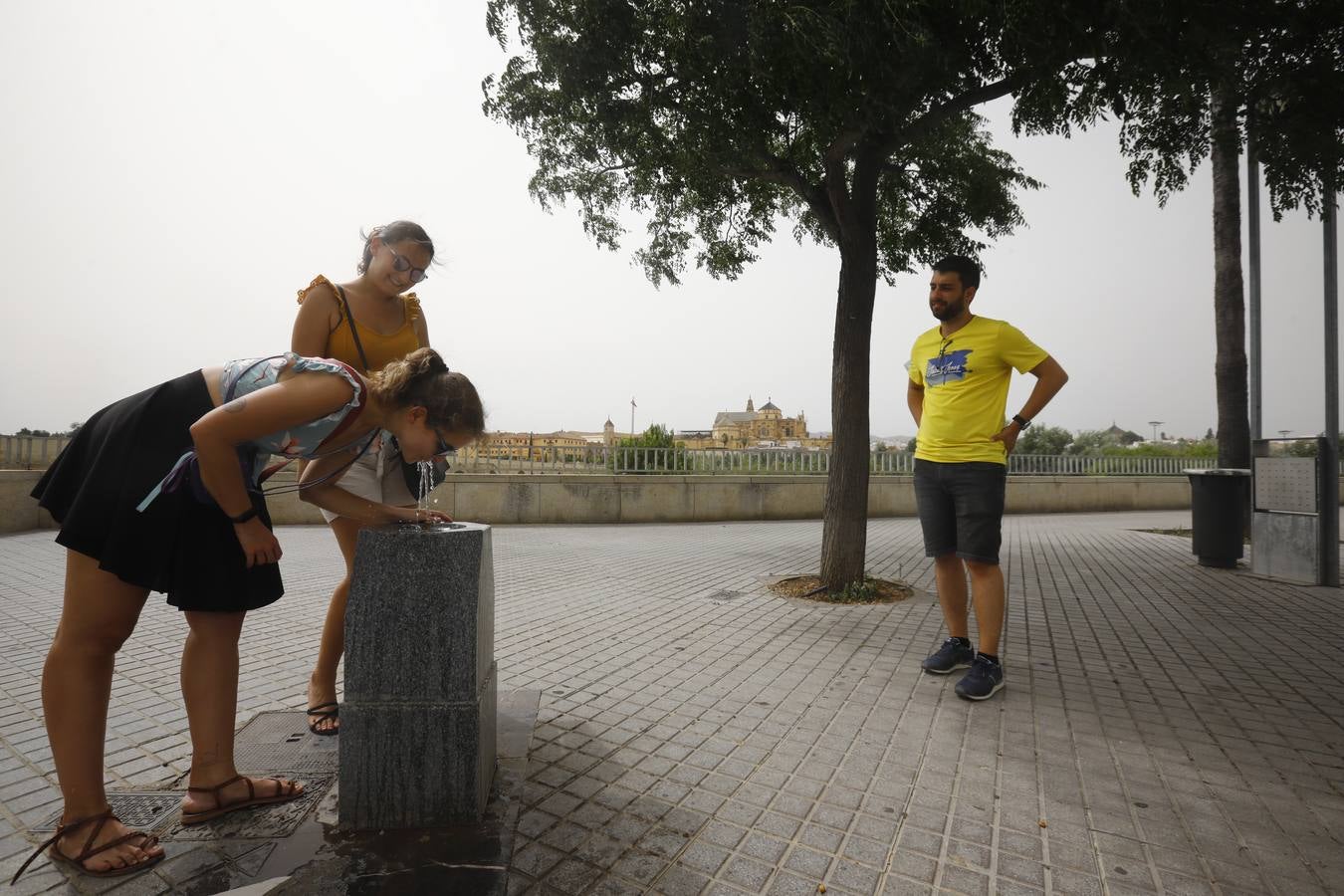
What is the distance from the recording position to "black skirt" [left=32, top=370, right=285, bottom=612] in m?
1.91

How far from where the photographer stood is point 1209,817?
2320 mm

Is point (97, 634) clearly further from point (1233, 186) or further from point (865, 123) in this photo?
point (1233, 186)

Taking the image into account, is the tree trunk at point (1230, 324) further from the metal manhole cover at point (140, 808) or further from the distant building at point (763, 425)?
the distant building at point (763, 425)

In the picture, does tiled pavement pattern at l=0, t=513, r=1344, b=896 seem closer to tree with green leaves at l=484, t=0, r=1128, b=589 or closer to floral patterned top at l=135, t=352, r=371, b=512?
floral patterned top at l=135, t=352, r=371, b=512

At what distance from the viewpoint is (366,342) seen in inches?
105

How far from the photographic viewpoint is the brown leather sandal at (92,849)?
1934 millimetres

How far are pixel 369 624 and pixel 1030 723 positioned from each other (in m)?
2.85

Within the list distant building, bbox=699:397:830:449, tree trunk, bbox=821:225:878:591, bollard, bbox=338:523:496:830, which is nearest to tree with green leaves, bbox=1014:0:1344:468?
tree trunk, bbox=821:225:878:591

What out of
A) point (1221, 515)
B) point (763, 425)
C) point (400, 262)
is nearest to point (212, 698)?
point (400, 262)

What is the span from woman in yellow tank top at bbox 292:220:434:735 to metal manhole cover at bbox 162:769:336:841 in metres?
0.60

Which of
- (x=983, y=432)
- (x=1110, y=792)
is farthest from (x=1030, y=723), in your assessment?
(x=983, y=432)

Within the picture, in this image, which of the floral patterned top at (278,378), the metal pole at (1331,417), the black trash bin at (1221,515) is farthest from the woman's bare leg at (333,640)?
the black trash bin at (1221,515)

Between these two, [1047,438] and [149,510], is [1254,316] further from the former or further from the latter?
[1047,438]

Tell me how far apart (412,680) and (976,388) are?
297 cm
